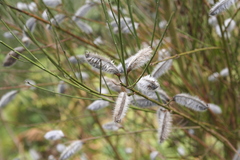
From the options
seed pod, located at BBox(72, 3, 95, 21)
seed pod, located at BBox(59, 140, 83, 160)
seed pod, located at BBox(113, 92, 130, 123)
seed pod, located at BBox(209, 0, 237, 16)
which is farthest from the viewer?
seed pod, located at BBox(72, 3, 95, 21)

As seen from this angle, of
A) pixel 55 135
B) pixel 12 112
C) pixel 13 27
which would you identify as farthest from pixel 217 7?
pixel 12 112

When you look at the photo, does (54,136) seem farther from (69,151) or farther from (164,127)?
(164,127)

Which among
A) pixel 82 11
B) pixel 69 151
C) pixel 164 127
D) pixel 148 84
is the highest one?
pixel 82 11

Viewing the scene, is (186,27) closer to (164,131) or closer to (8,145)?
(164,131)

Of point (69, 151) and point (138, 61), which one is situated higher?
point (138, 61)

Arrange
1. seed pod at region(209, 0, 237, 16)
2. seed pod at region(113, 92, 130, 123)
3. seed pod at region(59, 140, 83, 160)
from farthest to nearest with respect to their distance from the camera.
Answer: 1. seed pod at region(59, 140, 83, 160)
2. seed pod at region(209, 0, 237, 16)
3. seed pod at region(113, 92, 130, 123)

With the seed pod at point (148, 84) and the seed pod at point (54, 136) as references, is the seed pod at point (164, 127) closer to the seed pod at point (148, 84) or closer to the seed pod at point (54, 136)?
the seed pod at point (148, 84)

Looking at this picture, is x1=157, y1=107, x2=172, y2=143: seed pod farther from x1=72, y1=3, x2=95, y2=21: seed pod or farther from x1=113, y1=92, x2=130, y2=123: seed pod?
x1=72, y1=3, x2=95, y2=21: seed pod

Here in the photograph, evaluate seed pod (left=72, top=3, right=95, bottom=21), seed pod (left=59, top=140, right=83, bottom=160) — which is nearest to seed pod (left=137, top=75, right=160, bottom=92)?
seed pod (left=59, top=140, right=83, bottom=160)

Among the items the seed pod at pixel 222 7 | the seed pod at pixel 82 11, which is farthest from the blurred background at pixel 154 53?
the seed pod at pixel 222 7

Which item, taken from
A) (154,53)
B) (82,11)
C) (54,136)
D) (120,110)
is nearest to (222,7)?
(154,53)

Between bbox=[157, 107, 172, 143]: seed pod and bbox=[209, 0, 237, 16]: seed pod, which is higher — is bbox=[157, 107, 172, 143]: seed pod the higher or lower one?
the lower one

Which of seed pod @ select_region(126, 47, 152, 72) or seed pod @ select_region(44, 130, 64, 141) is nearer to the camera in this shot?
seed pod @ select_region(126, 47, 152, 72)
